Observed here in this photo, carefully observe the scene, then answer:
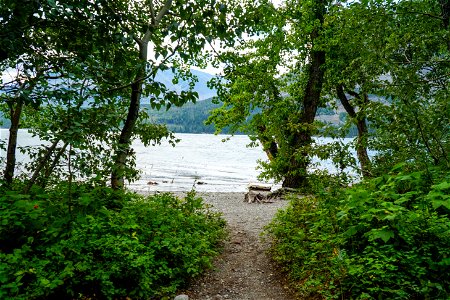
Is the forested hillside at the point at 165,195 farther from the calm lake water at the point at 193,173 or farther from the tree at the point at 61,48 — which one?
the calm lake water at the point at 193,173

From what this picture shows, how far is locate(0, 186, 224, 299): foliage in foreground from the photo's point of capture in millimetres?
4566

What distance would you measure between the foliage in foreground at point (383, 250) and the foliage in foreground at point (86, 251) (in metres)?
2.39

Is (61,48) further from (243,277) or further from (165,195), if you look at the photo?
(243,277)

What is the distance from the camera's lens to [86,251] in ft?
17.3

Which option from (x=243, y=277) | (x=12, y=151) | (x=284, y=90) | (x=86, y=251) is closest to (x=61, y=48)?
(x=86, y=251)

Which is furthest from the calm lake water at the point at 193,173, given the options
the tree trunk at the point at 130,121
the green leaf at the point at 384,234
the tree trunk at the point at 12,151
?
the green leaf at the point at 384,234

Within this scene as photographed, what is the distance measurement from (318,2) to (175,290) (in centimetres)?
1729

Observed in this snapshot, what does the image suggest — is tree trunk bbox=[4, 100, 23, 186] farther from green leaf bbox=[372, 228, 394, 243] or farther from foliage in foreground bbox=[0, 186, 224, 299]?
green leaf bbox=[372, 228, 394, 243]

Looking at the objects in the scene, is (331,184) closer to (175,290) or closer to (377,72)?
(377,72)

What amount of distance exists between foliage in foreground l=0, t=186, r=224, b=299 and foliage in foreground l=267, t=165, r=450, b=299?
7.84 ft

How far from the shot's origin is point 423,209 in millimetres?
5273

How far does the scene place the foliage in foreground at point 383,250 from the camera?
446cm

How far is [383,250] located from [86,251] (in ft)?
15.8

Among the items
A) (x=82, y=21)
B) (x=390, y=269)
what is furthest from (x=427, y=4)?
(x=82, y=21)
